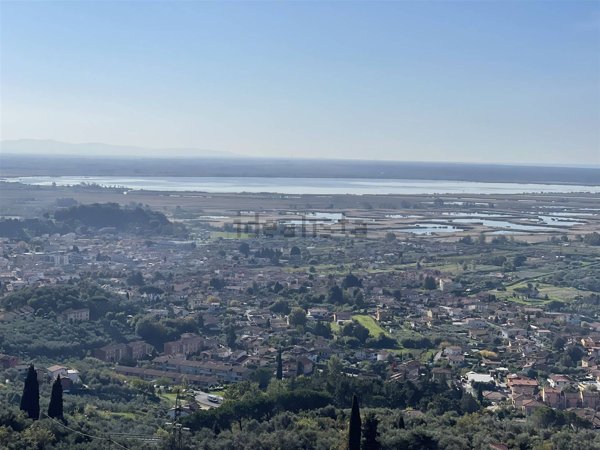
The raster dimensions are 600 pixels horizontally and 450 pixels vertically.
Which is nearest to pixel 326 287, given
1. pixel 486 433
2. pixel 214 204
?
pixel 486 433

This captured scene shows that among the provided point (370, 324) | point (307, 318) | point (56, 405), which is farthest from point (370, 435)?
point (307, 318)

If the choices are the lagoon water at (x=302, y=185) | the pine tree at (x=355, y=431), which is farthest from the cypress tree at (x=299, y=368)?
the lagoon water at (x=302, y=185)

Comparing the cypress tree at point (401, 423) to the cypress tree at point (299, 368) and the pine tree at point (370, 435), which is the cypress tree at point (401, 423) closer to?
the pine tree at point (370, 435)

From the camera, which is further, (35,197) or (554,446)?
(35,197)

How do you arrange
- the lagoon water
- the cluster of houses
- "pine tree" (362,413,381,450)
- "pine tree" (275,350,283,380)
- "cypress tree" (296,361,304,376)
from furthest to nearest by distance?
the lagoon water → "cypress tree" (296,361,304,376) → the cluster of houses → "pine tree" (275,350,283,380) → "pine tree" (362,413,381,450)

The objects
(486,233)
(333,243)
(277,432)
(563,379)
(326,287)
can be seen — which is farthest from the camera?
(486,233)

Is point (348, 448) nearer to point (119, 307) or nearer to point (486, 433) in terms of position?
point (486, 433)

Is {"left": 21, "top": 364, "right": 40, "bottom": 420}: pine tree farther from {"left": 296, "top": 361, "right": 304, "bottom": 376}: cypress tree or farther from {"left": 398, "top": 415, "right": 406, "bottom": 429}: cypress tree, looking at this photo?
{"left": 296, "top": 361, "right": 304, "bottom": 376}: cypress tree

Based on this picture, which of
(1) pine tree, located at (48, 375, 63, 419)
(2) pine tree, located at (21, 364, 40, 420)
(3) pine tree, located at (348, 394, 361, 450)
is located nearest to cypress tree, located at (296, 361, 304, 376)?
(1) pine tree, located at (48, 375, 63, 419)

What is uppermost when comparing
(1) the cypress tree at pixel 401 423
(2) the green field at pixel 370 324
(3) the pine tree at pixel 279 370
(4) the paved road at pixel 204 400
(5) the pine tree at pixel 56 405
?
(5) the pine tree at pixel 56 405
